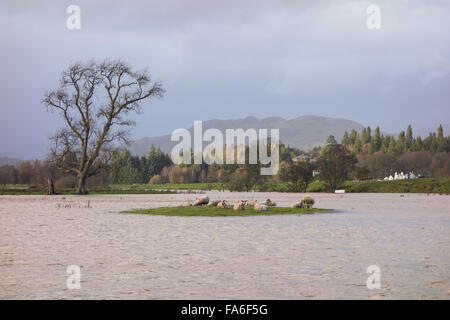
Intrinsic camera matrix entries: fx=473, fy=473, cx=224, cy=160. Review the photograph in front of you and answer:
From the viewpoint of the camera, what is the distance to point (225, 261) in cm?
986

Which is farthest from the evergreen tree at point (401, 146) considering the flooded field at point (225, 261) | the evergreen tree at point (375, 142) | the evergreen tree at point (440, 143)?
the flooded field at point (225, 261)

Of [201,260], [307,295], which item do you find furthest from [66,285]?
[307,295]

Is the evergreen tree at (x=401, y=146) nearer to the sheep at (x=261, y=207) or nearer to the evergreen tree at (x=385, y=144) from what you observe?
the evergreen tree at (x=385, y=144)

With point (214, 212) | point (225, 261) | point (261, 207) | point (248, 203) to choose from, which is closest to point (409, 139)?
point (248, 203)

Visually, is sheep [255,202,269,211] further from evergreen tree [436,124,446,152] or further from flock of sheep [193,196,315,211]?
evergreen tree [436,124,446,152]

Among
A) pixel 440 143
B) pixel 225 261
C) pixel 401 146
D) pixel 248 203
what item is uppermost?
pixel 440 143

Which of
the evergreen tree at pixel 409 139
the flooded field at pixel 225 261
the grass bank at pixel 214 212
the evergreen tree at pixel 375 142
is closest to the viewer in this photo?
the flooded field at pixel 225 261

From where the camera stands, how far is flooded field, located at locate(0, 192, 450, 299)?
7.26 meters

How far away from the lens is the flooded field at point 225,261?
23.8ft

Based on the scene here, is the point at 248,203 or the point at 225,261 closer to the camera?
the point at 225,261

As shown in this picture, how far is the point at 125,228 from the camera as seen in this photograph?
1666 cm

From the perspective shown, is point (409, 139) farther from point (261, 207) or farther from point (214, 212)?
point (214, 212)
